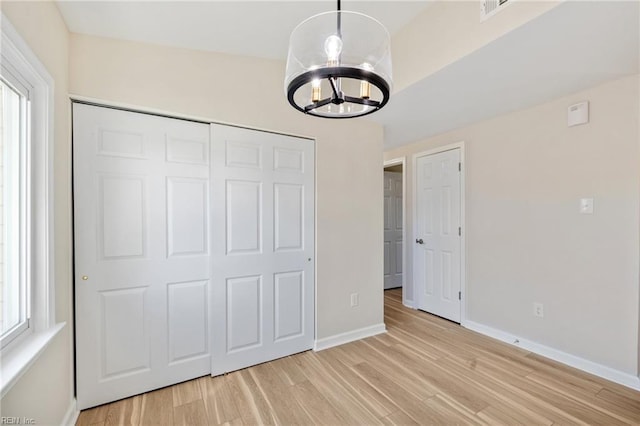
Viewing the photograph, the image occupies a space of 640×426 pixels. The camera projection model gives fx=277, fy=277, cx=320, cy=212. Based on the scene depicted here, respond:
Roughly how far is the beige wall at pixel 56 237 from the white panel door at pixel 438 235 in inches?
136

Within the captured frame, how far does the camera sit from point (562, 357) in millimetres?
2344

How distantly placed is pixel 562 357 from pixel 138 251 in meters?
3.47

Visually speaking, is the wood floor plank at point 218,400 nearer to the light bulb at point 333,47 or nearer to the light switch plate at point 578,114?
the light bulb at point 333,47

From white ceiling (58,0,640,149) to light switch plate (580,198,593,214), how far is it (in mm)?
896

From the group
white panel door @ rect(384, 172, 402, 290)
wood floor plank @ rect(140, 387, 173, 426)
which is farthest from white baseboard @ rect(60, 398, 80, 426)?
white panel door @ rect(384, 172, 402, 290)

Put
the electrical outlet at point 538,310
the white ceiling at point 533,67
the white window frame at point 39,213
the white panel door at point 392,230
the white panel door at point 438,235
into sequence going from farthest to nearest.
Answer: the white panel door at point 392,230
the white panel door at point 438,235
the electrical outlet at point 538,310
the white ceiling at point 533,67
the white window frame at point 39,213

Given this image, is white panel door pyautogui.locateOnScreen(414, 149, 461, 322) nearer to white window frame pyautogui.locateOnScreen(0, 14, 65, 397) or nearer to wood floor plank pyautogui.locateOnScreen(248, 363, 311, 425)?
wood floor plank pyautogui.locateOnScreen(248, 363, 311, 425)

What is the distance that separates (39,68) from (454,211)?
3.55 meters

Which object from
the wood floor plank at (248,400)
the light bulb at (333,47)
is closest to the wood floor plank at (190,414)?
the wood floor plank at (248,400)

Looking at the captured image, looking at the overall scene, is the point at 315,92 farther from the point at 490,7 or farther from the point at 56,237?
the point at 56,237

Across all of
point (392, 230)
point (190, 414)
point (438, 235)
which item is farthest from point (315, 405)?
point (392, 230)

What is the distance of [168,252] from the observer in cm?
200

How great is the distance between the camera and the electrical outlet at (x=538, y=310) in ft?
8.19

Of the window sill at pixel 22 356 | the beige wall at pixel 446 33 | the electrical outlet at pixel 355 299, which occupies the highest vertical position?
the beige wall at pixel 446 33
